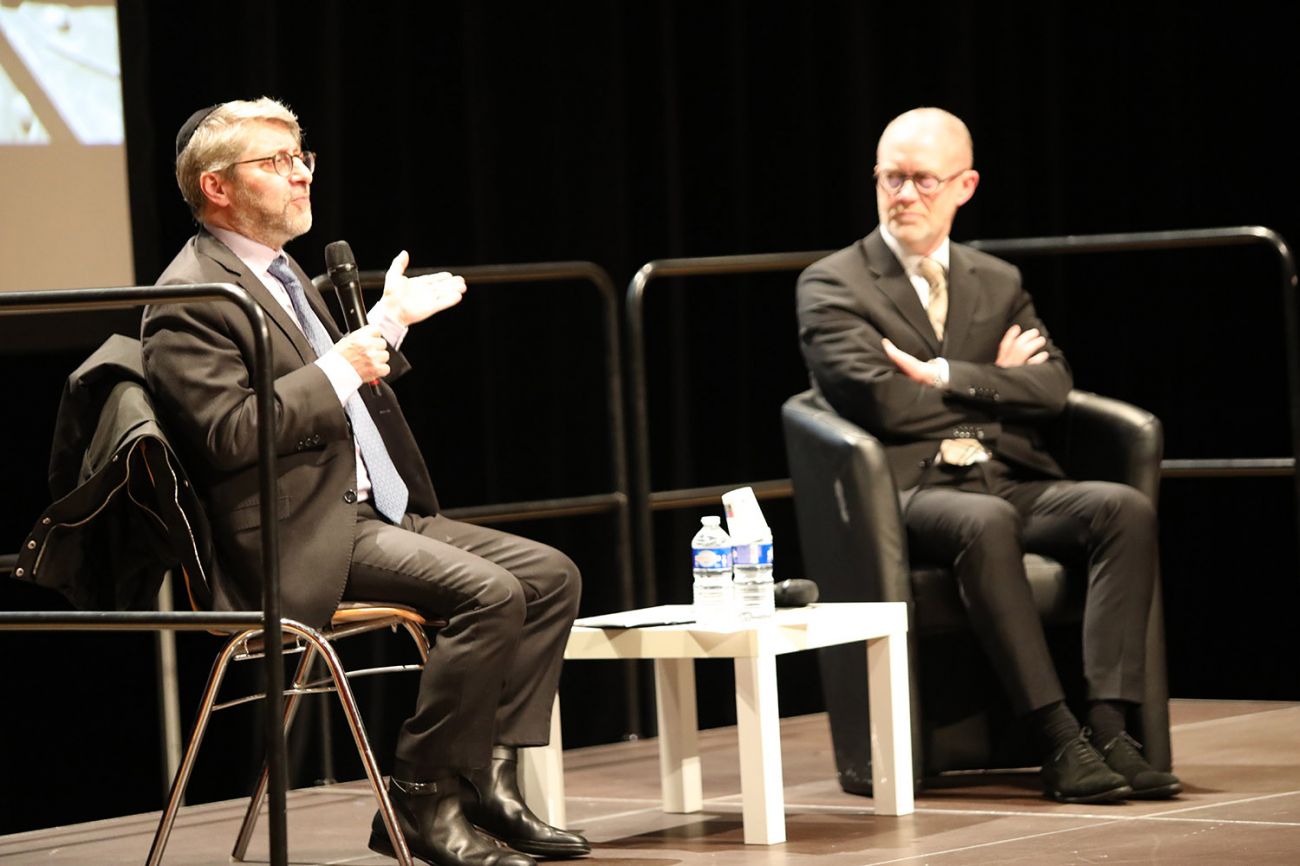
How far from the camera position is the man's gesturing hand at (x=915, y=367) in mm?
3918

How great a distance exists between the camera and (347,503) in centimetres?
321

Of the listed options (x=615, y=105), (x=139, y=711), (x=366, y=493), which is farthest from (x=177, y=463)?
(x=615, y=105)

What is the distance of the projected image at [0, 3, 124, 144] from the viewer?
446cm

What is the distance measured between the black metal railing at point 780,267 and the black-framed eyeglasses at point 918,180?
0.49m

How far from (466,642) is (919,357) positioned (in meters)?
1.27

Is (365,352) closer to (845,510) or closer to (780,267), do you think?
(845,510)

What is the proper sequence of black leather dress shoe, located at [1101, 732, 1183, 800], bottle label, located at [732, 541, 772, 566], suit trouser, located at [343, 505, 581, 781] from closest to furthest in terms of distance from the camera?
1. suit trouser, located at [343, 505, 581, 781]
2. bottle label, located at [732, 541, 772, 566]
3. black leather dress shoe, located at [1101, 732, 1183, 800]

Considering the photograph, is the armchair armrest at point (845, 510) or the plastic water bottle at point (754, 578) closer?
the plastic water bottle at point (754, 578)

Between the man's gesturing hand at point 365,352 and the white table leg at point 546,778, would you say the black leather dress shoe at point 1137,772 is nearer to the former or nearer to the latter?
the white table leg at point 546,778

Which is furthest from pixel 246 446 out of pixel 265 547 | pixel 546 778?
pixel 546 778

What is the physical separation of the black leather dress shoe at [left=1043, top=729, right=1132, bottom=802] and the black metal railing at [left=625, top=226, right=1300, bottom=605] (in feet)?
3.47

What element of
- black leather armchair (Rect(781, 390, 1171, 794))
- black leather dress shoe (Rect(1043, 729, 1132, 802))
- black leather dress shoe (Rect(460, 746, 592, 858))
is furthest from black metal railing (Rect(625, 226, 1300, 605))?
black leather dress shoe (Rect(460, 746, 592, 858))

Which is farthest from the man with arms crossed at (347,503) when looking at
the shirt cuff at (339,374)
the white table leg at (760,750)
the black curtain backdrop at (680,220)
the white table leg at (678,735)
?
the black curtain backdrop at (680,220)

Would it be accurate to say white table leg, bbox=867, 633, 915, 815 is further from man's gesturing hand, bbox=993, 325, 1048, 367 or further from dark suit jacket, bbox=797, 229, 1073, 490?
man's gesturing hand, bbox=993, 325, 1048, 367
